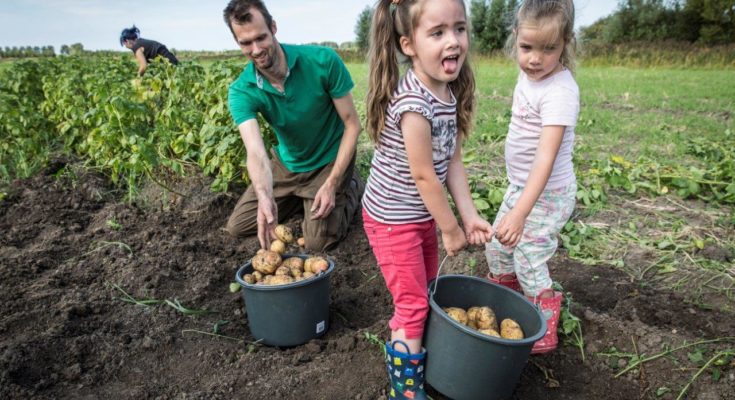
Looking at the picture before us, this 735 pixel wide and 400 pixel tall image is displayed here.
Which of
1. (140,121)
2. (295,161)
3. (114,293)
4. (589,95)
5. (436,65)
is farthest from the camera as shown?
(589,95)

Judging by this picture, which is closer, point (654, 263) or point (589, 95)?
point (654, 263)

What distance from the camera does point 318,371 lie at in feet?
6.92

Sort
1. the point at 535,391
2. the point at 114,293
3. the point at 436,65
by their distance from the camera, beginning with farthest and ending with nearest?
the point at 114,293 → the point at 535,391 → the point at 436,65

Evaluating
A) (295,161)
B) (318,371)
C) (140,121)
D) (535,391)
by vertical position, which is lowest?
(535,391)

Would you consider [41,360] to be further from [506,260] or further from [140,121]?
[140,121]

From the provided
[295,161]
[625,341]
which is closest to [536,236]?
[625,341]

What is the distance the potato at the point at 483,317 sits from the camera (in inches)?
77.2

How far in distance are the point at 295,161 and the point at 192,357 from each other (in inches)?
65.4

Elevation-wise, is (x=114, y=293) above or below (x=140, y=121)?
below

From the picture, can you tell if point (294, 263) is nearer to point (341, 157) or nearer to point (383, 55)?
point (341, 157)

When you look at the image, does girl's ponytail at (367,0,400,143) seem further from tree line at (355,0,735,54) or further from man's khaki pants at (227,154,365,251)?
tree line at (355,0,735,54)

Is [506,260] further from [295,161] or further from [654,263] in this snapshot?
[295,161]

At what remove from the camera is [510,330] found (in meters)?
1.92

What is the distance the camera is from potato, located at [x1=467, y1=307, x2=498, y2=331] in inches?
77.2
